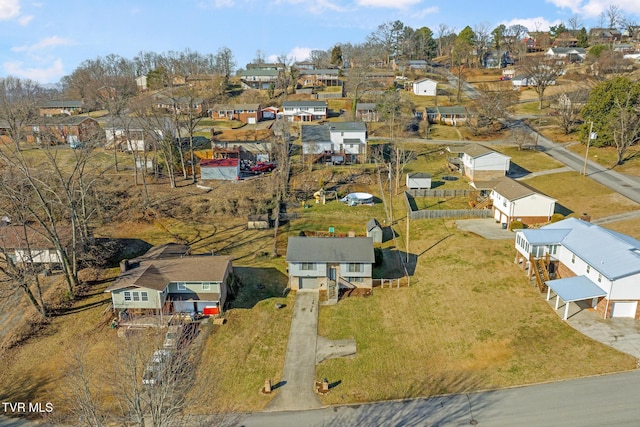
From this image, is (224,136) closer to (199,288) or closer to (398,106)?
(398,106)

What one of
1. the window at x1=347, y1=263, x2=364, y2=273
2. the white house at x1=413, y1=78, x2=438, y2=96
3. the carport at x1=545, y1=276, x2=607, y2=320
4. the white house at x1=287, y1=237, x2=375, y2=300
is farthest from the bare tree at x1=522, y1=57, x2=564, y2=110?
the window at x1=347, y1=263, x2=364, y2=273

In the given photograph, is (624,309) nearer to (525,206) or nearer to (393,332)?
(393,332)

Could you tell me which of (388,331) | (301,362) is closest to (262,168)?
(388,331)

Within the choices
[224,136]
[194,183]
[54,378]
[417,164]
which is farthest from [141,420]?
[224,136]

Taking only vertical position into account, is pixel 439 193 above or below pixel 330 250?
above

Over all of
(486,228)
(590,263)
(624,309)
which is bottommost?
(624,309)

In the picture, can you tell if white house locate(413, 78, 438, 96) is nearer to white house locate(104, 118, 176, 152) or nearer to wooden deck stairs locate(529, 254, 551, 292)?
white house locate(104, 118, 176, 152)

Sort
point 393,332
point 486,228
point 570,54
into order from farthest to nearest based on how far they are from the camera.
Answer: point 570,54, point 486,228, point 393,332
